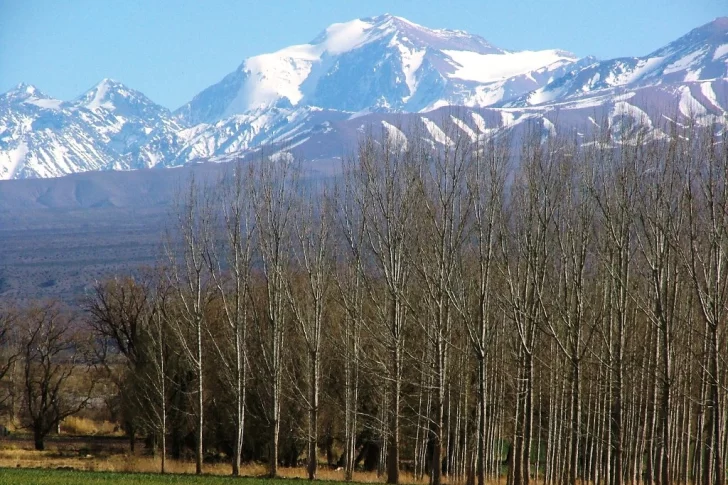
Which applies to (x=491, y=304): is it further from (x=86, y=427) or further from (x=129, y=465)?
(x=86, y=427)

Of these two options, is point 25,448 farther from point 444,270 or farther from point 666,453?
point 666,453

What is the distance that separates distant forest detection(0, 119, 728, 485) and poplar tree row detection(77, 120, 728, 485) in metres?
0.15

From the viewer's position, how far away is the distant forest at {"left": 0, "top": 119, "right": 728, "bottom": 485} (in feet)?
88.3

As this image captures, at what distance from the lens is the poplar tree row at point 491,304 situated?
26.8 metres

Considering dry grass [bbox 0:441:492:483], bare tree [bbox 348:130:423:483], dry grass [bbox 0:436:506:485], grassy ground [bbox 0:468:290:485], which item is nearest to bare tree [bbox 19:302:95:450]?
dry grass [bbox 0:436:506:485]

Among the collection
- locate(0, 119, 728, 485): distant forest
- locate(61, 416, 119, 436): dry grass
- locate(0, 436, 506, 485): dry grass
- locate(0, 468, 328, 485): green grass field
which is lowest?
locate(61, 416, 119, 436): dry grass

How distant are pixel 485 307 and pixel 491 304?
5.83 metres

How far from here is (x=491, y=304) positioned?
35.2m

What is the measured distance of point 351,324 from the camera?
37.9 metres

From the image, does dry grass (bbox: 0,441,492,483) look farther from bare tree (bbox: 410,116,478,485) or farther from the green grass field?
bare tree (bbox: 410,116,478,485)

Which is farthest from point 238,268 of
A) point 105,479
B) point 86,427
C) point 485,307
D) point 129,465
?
point 86,427

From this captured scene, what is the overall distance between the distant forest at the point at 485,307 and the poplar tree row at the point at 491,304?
0.49 feet

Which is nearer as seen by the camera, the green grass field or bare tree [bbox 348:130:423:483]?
the green grass field

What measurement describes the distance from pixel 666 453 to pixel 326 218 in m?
14.3
